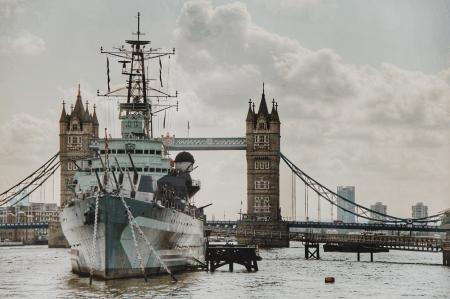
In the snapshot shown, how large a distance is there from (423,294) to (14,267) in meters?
Result: 46.3

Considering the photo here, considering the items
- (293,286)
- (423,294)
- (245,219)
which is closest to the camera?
(423,294)

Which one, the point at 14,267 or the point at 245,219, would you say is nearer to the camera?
the point at 14,267

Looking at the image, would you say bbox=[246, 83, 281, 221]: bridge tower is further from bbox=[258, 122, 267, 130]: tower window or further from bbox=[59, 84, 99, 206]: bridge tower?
bbox=[59, 84, 99, 206]: bridge tower

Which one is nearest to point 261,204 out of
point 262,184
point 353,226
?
point 262,184

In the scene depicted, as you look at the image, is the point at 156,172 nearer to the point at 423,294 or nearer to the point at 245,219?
the point at 423,294

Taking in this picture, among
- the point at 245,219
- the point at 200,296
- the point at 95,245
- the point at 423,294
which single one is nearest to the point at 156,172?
the point at 95,245

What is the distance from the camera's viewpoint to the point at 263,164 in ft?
559

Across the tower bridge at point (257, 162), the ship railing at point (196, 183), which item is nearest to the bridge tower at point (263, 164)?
the tower bridge at point (257, 162)

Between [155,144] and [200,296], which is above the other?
[155,144]

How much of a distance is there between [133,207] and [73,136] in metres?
122

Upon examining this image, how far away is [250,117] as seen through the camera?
568 ft

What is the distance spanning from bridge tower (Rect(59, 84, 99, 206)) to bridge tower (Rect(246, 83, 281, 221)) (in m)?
32.2

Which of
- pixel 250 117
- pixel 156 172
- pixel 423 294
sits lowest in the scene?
pixel 423 294

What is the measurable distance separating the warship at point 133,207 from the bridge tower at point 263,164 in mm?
84894
